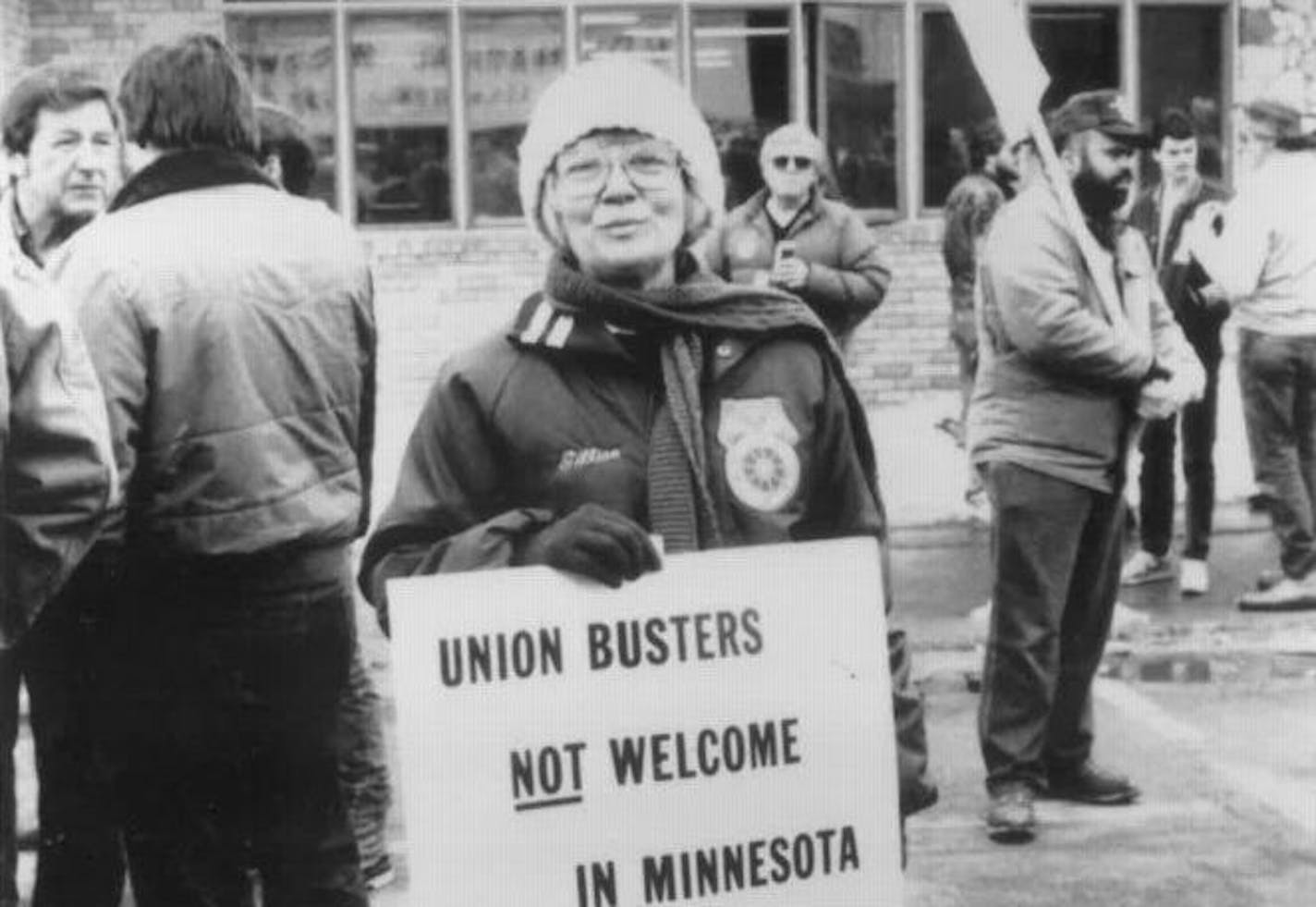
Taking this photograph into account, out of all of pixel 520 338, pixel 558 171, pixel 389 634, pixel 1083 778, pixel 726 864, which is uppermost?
pixel 558 171

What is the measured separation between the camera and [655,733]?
293 cm

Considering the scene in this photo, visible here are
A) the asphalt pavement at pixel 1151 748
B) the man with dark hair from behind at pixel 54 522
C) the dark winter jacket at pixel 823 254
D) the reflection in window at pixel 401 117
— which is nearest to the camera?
the man with dark hair from behind at pixel 54 522

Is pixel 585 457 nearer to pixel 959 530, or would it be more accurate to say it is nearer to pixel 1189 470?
pixel 1189 470

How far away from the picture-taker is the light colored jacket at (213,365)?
399 centimetres

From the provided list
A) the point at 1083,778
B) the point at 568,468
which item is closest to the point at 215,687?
the point at 568,468

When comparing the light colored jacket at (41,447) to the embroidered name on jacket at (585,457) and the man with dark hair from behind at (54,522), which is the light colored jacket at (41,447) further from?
the embroidered name on jacket at (585,457)

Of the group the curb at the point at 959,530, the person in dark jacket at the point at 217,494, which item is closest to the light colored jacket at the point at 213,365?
the person in dark jacket at the point at 217,494

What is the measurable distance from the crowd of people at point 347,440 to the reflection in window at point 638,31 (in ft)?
28.3

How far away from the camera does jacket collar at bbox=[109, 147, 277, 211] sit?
413 centimetres

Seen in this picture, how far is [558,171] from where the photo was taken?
3195mm

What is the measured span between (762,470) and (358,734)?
8.48 ft

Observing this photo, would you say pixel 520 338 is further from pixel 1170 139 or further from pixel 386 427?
pixel 386 427

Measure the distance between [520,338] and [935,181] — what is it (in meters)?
12.3

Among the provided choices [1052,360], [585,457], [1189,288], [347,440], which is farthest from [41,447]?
[1189,288]
